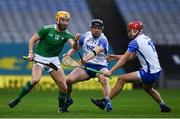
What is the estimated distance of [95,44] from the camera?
18578 mm

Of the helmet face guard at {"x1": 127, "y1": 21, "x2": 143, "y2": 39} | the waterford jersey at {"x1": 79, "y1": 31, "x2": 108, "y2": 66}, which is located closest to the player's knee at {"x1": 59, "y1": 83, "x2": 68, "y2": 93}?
the waterford jersey at {"x1": 79, "y1": 31, "x2": 108, "y2": 66}

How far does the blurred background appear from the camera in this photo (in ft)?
107

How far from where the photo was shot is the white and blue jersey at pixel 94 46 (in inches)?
732

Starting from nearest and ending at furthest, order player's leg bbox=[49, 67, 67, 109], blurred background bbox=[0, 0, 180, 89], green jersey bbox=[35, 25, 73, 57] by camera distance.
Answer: green jersey bbox=[35, 25, 73, 57] → player's leg bbox=[49, 67, 67, 109] → blurred background bbox=[0, 0, 180, 89]

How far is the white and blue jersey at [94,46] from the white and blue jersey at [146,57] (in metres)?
1.27

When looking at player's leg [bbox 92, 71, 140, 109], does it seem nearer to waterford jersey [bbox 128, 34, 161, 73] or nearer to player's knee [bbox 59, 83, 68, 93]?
waterford jersey [bbox 128, 34, 161, 73]

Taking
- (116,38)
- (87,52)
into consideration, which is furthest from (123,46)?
(87,52)

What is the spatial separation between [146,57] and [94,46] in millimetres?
1567

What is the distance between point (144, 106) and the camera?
792 inches

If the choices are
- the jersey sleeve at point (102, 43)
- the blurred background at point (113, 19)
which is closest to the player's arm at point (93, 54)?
the jersey sleeve at point (102, 43)

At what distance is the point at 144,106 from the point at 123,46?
1196 centimetres

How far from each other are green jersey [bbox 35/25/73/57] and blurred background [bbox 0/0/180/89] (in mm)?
13938

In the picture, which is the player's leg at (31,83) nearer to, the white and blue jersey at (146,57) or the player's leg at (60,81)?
the player's leg at (60,81)

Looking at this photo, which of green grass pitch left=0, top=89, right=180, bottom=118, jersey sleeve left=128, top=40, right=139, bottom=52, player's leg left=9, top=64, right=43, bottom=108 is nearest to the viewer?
green grass pitch left=0, top=89, right=180, bottom=118
